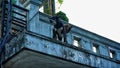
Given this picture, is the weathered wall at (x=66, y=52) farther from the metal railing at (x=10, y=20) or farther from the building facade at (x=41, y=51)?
the metal railing at (x=10, y=20)

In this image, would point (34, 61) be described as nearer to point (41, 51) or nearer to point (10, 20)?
point (41, 51)

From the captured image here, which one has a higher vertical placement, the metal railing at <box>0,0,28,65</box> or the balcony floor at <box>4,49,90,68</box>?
the metal railing at <box>0,0,28,65</box>

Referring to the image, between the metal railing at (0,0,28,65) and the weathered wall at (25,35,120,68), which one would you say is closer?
the weathered wall at (25,35,120,68)

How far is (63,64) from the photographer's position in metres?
16.3

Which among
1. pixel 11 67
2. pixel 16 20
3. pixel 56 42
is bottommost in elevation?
pixel 11 67

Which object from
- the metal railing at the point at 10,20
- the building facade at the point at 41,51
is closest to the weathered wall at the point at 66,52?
the building facade at the point at 41,51

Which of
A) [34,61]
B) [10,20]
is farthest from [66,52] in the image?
[10,20]

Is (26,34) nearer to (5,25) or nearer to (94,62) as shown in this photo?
(5,25)

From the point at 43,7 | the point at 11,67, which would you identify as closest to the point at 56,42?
the point at 11,67

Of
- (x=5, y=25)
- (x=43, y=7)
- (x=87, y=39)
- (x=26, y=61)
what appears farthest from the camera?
(x=43, y=7)

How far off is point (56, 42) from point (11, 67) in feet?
7.45

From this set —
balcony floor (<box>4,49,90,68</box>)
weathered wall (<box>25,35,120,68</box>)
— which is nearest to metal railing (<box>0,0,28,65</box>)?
balcony floor (<box>4,49,90,68</box>)

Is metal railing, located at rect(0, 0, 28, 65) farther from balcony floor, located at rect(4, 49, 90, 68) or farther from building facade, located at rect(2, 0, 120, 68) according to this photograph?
balcony floor, located at rect(4, 49, 90, 68)

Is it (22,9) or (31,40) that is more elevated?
(22,9)
